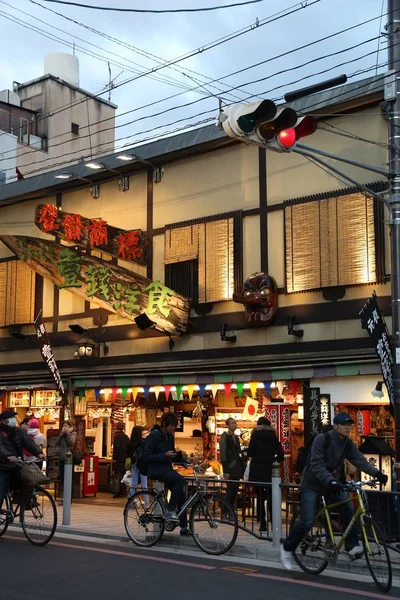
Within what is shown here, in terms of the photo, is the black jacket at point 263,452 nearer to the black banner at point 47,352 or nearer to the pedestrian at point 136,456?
the pedestrian at point 136,456

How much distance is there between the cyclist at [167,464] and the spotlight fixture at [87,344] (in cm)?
823

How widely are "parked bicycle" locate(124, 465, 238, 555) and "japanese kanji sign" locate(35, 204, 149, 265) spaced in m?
8.43

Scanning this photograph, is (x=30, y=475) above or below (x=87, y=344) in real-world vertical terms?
below

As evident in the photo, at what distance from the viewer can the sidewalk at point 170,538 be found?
31.7 feet

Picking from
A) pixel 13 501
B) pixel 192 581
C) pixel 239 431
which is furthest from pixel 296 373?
pixel 192 581

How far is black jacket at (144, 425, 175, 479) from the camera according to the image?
11.3 meters

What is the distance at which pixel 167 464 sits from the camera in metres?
11.4

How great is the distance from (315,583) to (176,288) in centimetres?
1021

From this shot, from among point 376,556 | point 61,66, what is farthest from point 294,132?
point 61,66

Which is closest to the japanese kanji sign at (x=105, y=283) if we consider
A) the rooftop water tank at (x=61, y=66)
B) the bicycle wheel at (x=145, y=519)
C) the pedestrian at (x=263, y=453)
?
the pedestrian at (x=263, y=453)

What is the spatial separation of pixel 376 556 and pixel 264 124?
202 inches

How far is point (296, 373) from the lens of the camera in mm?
15922

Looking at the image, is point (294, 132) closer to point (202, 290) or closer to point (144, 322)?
point (202, 290)

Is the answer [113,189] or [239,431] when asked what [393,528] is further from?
[113,189]
